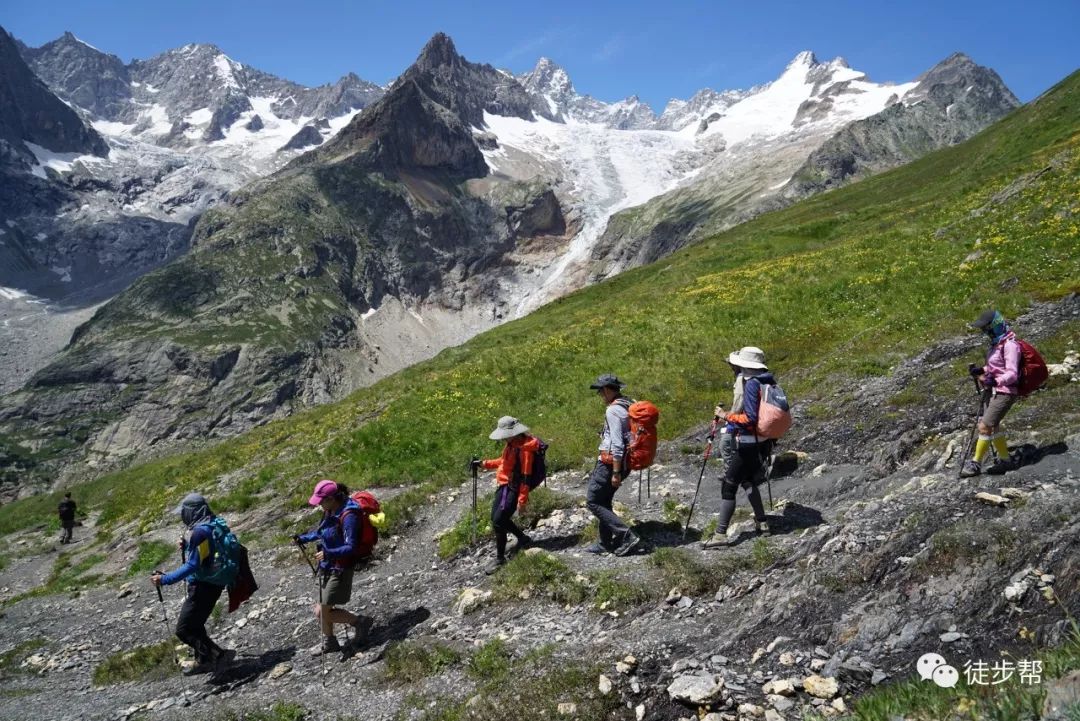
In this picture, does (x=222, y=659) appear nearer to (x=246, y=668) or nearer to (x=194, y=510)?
(x=246, y=668)

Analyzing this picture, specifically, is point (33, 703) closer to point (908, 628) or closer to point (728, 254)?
point (908, 628)

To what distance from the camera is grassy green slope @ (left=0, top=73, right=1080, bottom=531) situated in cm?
2317

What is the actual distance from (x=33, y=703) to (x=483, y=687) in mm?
10500

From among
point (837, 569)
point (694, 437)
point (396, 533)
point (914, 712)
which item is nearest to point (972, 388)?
point (694, 437)

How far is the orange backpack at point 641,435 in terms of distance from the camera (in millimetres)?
12469

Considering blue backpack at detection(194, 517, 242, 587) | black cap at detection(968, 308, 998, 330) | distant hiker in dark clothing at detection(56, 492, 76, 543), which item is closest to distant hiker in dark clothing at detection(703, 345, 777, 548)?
black cap at detection(968, 308, 998, 330)

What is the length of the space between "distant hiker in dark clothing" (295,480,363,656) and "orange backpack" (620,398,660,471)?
17.1ft

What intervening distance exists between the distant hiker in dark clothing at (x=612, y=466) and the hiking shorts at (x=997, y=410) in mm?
6062

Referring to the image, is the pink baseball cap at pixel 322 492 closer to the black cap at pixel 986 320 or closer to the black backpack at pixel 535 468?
the black backpack at pixel 535 468

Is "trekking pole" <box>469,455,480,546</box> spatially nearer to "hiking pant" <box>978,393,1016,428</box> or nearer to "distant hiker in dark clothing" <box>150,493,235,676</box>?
"distant hiker in dark clothing" <box>150,493,235,676</box>

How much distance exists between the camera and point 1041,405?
13.7 meters

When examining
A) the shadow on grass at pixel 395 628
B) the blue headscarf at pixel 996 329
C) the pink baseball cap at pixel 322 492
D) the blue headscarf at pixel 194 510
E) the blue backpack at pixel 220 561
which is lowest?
the shadow on grass at pixel 395 628

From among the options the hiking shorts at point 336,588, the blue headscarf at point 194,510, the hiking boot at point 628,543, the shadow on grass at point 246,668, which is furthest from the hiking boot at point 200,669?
the hiking boot at point 628,543

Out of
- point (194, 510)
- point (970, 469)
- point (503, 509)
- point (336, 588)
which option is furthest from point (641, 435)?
point (194, 510)
